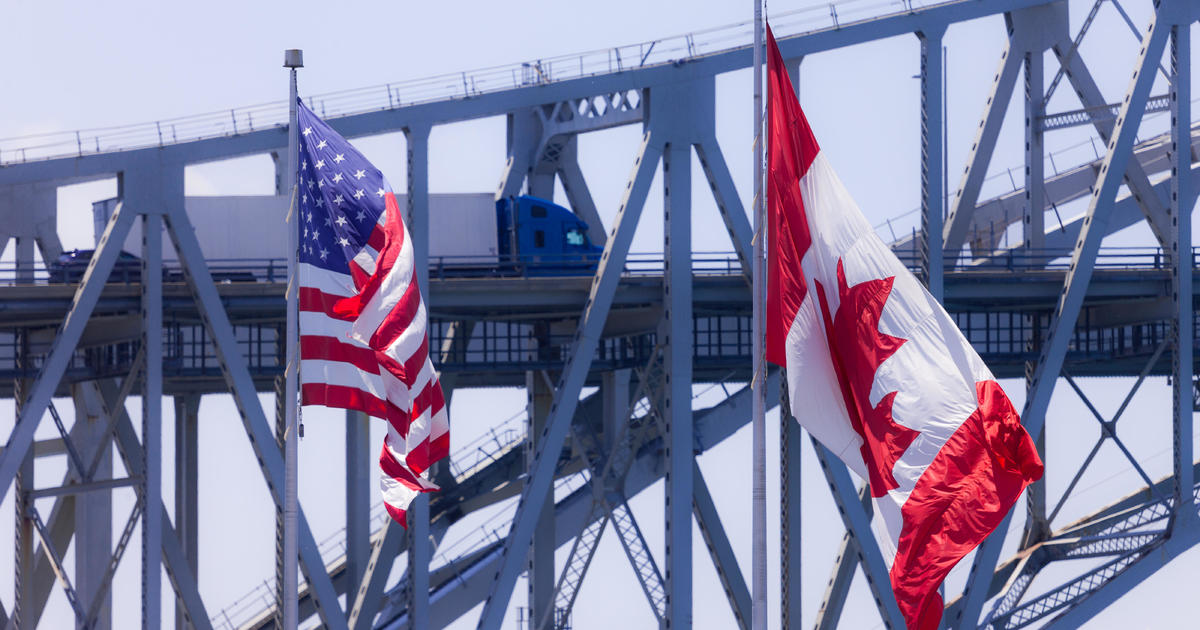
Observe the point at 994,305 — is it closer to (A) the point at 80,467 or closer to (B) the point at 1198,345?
(B) the point at 1198,345

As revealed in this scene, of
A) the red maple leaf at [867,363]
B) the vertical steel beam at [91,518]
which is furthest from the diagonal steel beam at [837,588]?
the red maple leaf at [867,363]

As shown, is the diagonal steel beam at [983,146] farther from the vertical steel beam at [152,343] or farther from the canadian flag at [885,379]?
the canadian flag at [885,379]

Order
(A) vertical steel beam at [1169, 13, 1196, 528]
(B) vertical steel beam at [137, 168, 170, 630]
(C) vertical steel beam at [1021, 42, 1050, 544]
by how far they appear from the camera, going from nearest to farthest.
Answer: (B) vertical steel beam at [137, 168, 170, 630] < (A) vertical steel beam at [1169, 13, 1196, 528] < (C) vertical steel beam at [1021, 42, 1050, 544]

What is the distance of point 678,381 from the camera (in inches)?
1452

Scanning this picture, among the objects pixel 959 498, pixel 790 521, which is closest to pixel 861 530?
pixel 790 521

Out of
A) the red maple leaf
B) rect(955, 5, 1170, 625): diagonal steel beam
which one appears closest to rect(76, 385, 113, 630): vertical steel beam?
rect(955, 5, 1170, 625): diagonal steel beam

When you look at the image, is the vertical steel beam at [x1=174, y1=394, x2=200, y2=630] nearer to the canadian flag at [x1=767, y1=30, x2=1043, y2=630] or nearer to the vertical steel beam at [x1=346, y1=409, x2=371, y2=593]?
the vertical steel beam at [x1=346, y1=409, x2=371, y2=593]

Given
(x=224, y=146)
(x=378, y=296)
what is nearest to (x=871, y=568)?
(x=224, y=146)

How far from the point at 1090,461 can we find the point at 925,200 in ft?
23.8

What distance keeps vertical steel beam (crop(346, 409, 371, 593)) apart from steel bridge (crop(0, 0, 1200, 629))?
68 mm

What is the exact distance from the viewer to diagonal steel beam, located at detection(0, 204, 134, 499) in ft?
106

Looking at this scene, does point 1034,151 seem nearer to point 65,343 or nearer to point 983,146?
point 983,146

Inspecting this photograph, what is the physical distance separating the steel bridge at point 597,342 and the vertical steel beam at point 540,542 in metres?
0.07

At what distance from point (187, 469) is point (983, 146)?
2001 cm
